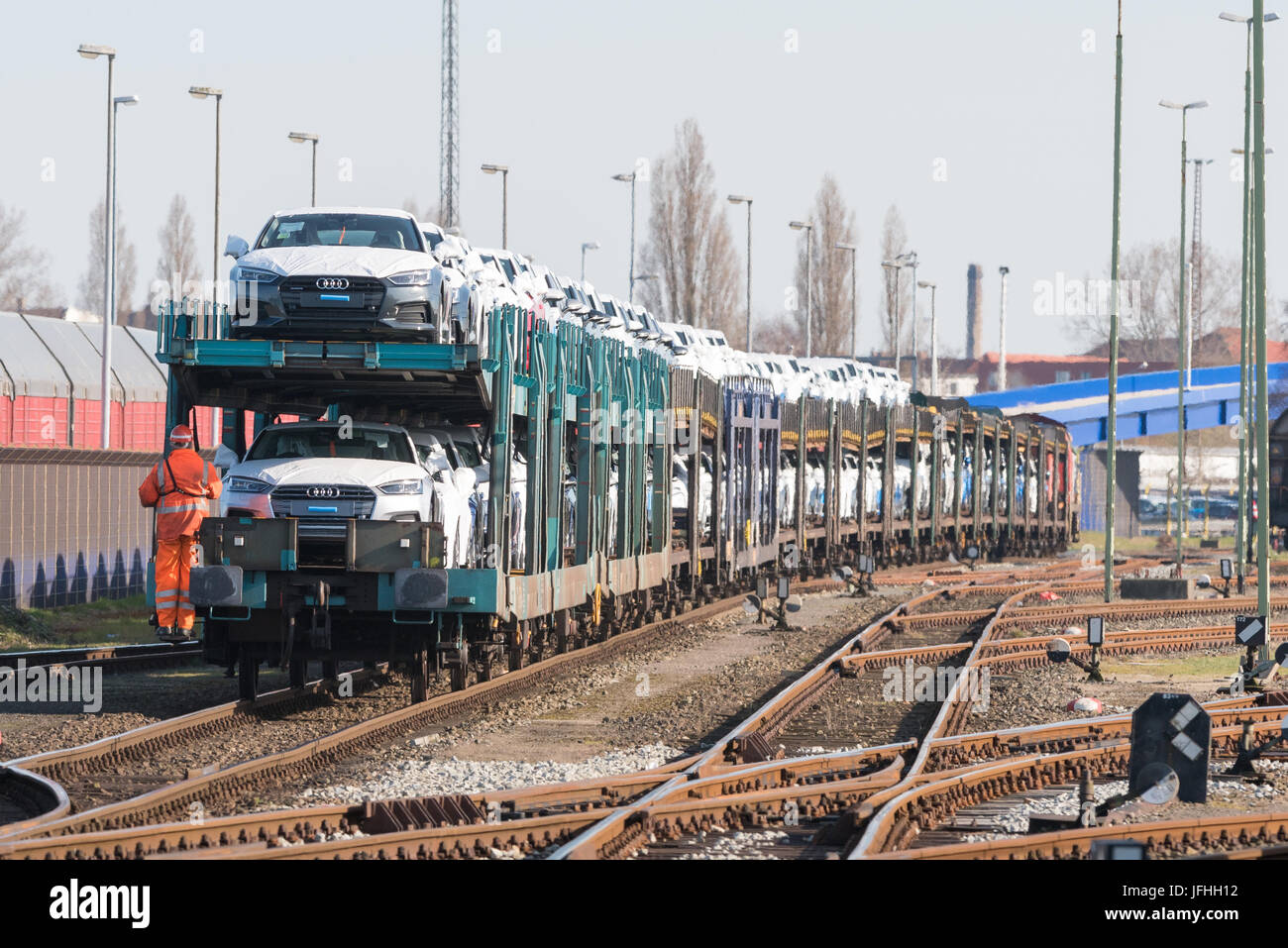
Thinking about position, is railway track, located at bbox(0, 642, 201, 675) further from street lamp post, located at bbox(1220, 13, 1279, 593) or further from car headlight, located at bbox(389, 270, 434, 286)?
street lamp post, located at bbox(1220, 13, 1279, 593)

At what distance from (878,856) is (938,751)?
489cm

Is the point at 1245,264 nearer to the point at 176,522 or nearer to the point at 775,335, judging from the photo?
the point at 176,522

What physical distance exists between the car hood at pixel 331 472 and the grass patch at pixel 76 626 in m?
7.57

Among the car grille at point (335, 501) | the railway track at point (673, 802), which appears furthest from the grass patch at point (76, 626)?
the railway track at point (673, 802)

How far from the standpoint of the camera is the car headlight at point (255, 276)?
1636 centimetres

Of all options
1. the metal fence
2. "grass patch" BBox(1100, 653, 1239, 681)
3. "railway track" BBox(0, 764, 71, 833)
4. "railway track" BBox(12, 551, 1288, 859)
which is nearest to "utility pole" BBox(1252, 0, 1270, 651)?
"grass patch" BBox(1100, 653, 1239, 681)

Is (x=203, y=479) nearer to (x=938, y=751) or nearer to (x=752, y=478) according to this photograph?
(x=938, y=751)

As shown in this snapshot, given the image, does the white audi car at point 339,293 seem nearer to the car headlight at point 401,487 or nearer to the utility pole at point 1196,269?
the car headlight at point 401,487

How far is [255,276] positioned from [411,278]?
125 centimetres

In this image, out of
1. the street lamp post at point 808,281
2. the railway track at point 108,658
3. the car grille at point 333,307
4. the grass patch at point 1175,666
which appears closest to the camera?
the car grille at point 333,307

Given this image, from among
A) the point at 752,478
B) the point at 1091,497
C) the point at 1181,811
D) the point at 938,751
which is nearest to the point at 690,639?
the point at 752,478

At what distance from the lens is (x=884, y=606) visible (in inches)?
1292

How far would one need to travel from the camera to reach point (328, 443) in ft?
54.7

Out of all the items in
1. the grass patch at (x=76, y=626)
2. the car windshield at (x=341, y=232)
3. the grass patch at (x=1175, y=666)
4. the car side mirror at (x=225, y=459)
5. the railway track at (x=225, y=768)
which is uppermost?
the car windshield at (x=341, y=232)
